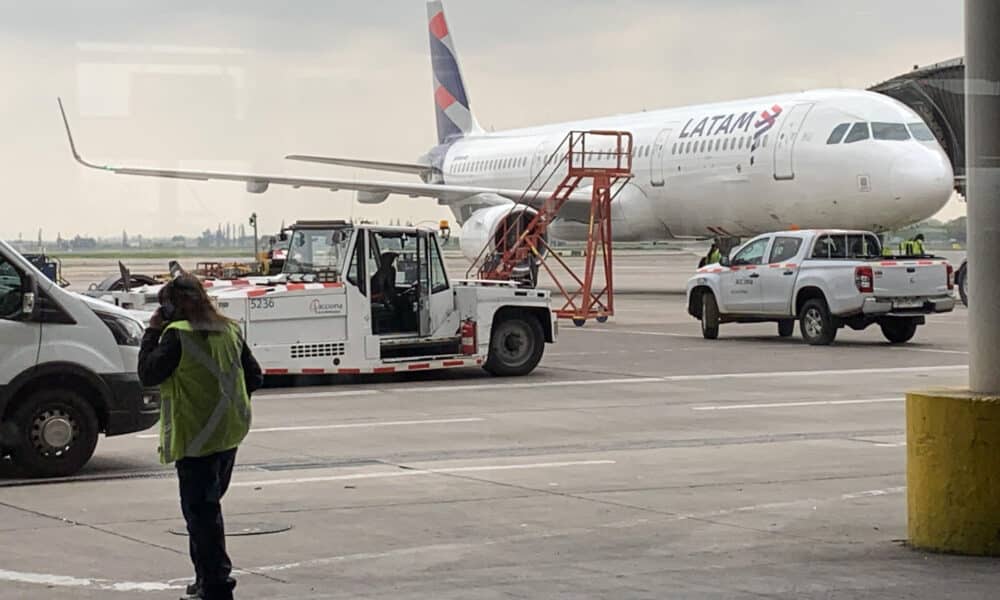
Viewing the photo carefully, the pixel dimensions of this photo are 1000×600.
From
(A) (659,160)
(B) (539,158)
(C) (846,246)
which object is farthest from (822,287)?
(B) (539,158)

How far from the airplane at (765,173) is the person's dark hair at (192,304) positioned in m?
20.9

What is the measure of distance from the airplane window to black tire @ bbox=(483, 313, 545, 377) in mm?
14256

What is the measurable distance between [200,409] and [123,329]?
15.6 feet

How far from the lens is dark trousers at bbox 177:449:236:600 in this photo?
7.41 meters

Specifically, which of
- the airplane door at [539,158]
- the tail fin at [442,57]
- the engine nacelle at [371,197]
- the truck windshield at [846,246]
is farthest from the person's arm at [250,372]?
the airplane door at [539,158]

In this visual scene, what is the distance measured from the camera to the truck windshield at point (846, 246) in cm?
2553

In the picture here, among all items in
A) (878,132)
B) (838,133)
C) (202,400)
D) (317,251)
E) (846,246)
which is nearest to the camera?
(202,400)

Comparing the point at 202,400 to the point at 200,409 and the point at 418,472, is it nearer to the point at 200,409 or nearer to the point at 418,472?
the point at 200,409

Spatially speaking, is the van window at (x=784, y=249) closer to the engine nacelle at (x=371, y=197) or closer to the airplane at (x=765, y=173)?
the airplane at (x=765, y=173)

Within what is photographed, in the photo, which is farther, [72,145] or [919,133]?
[919,133]

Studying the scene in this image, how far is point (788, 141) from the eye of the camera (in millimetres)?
33531

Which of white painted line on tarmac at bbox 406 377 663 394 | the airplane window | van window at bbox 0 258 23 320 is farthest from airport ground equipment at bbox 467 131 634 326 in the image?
van window at bbox 0 258 23 320

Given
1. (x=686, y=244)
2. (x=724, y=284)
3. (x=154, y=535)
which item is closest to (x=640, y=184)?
(x=686, y=244)

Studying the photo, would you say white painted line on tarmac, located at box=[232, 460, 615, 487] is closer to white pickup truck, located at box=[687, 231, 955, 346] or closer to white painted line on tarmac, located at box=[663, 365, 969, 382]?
white painted line on tarmac, located at box=[663, 365, 969, 382]
